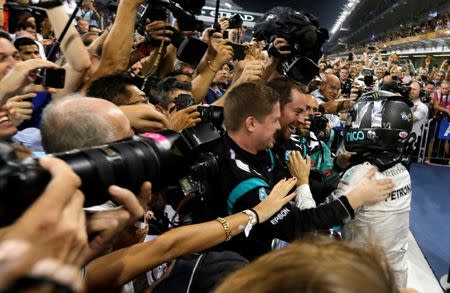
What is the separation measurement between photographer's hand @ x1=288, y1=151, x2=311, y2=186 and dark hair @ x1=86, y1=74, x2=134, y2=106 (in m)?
0.89

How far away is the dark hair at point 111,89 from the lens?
75.0 inches

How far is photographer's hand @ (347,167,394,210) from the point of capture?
1828 millimetres

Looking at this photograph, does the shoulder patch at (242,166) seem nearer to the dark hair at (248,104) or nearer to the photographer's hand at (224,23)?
the dark hair at (248,104)

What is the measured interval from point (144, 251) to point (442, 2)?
31.9 m

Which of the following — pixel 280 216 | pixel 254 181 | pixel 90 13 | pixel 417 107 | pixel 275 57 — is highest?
pixel 90 13

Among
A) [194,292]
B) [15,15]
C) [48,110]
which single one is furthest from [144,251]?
[15,15]

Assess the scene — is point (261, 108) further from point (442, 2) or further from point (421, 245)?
point (442, 2)

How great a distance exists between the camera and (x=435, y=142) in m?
8.20

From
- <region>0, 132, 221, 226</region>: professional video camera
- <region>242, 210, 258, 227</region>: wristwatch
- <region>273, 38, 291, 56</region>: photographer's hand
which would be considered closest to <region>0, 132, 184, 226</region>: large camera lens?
<region>0, 132, 221, 226</region>: professional video camera

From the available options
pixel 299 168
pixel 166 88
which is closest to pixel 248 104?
pixel 299 168


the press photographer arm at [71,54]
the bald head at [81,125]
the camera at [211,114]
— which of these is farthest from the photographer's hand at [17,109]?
the camera at [211,114]

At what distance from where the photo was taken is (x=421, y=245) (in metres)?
4.24

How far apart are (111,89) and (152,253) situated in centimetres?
97

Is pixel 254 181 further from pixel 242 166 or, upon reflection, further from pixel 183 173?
pixel 183 173
